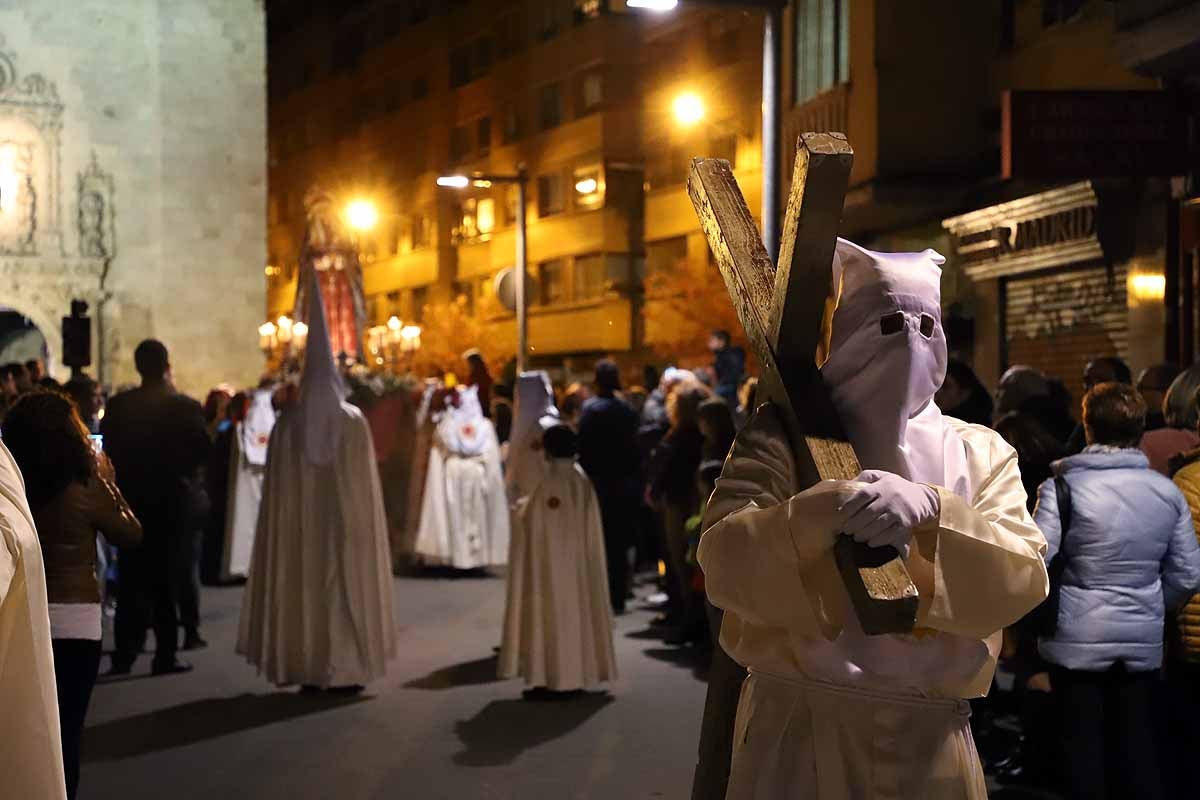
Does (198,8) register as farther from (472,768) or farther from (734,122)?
(472,768)

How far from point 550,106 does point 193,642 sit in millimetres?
44733

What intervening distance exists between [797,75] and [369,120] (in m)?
Result: 49.3

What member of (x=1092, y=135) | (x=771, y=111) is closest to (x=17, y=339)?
(x=771, y=111)

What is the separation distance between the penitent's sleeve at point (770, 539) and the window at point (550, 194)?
5130 centimetres

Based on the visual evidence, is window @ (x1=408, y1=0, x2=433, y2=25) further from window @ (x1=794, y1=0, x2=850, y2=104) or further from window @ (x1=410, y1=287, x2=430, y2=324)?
window @ (x1=794, y1=0, x2=850, y2=104)

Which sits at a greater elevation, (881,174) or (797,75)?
(797,75)

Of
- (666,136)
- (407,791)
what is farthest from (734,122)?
(407,791)

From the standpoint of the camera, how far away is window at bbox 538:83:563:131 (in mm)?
54438

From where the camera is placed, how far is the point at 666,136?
1896 inches

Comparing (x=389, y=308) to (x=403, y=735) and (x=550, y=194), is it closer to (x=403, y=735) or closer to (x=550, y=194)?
(x=550, y=194)

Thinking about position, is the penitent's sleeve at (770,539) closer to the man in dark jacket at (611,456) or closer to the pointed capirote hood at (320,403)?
the pointed capirote hood at (320,403)

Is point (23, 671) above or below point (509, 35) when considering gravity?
below

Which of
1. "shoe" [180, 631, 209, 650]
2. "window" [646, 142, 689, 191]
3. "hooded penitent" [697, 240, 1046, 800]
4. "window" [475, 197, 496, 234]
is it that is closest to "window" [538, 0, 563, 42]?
"window" [475, 197, 496, 234]

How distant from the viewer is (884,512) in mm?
2963
